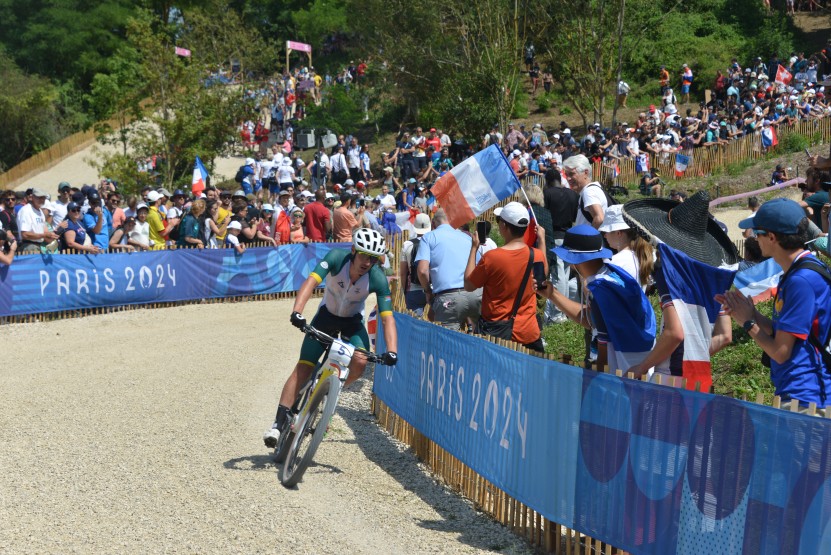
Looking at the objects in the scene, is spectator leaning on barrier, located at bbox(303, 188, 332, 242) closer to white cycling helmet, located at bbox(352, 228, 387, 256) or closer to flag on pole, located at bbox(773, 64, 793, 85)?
white cycling helmet, located at bbox(352, 228, 387, 256)

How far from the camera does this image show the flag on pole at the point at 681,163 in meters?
30.0

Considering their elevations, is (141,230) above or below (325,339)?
below

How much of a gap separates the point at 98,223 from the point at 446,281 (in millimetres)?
10794

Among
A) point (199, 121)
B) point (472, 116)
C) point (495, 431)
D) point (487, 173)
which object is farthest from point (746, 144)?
point (495, 431)

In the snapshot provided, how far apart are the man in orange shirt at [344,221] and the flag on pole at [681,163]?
12.2 meters

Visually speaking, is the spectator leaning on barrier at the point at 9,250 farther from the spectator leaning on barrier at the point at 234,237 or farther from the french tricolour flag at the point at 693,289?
the french tricolour flag at the point at 693,289

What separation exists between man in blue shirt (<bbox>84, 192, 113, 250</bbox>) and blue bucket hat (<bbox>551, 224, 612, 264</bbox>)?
13.6 meters

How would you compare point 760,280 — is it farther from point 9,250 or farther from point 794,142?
point 794,142

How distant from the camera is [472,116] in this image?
38.8 meters

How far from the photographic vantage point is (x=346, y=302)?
884cm

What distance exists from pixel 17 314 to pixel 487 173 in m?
10.4

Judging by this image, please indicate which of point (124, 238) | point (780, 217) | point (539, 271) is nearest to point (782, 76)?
point (124, 238)

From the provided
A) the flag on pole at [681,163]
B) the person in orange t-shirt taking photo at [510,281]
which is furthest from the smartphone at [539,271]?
the flag on pole at [681,163]

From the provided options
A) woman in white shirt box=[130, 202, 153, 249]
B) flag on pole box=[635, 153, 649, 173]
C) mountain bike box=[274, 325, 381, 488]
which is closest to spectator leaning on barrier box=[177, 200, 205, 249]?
woman in white shirt box=[130, 202, 153, 249]
